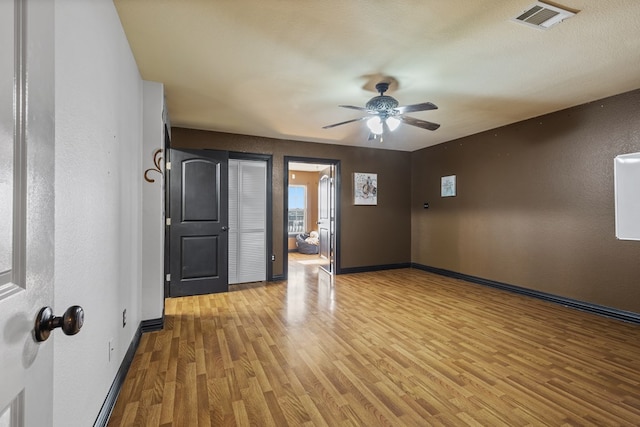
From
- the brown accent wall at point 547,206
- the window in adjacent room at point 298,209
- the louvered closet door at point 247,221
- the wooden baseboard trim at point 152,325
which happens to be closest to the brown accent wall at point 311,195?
the window in adjacent room at point 298,209

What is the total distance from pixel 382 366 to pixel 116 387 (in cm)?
188

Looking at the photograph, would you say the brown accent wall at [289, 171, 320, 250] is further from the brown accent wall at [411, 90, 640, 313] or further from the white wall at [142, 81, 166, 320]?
the white wall at [142, 81, 166, 320]

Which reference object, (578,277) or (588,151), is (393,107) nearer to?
(588,151)

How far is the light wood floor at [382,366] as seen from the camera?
184 centimetres

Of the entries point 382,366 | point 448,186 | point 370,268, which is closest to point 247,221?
point 370,268

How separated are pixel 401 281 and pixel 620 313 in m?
2.72

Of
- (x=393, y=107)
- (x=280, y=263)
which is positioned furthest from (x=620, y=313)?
(x=280, y=263)

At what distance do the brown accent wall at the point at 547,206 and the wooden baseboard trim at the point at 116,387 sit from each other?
4.93 m

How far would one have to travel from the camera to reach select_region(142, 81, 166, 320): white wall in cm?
298

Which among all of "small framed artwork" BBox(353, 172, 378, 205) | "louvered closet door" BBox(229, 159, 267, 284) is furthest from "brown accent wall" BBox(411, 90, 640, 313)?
"louvered closet door" BBox(229, 159, 267, 284)

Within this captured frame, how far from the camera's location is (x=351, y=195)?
19.6ft

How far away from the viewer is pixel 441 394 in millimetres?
2027

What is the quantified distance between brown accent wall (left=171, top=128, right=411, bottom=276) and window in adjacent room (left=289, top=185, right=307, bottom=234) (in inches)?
145

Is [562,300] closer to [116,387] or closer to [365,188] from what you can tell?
[365,188]
